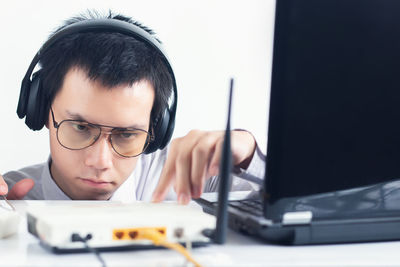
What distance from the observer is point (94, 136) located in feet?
4.30

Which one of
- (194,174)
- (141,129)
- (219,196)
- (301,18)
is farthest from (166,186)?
(141,129)

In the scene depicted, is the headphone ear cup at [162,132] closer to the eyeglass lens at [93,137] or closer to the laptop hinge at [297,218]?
the eyeglass lens at [93,137]

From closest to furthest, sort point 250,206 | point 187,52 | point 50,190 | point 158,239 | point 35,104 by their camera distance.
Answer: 1. point 158,239
2. point 250,206
3. point 35,104
4. point 50,190
5. point 187,52

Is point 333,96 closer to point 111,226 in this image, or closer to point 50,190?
point 111,226

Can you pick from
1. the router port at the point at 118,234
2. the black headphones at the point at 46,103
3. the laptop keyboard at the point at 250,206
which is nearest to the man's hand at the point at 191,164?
the laptop keyboard at the point at 250,206

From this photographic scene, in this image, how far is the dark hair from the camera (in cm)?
136

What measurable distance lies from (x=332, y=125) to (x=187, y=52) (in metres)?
1.73

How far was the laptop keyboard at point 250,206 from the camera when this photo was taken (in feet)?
2.02

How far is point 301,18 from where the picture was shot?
0.53 m

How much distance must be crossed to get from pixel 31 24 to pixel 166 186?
5.06 ft

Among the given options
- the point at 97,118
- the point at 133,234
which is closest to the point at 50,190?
the point at 97,118

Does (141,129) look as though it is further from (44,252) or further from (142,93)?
(44,252)

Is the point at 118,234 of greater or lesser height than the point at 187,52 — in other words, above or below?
below

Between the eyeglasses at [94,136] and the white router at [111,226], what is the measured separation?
75 centimetres
